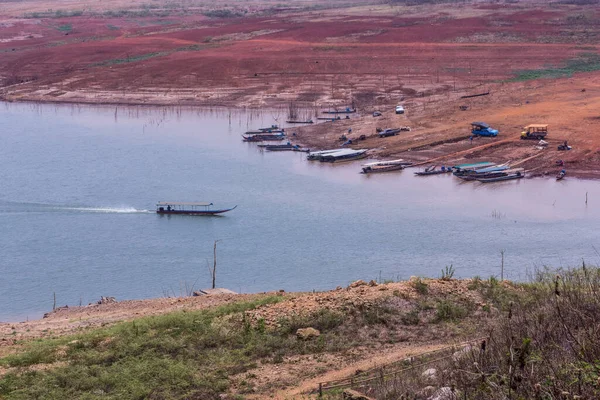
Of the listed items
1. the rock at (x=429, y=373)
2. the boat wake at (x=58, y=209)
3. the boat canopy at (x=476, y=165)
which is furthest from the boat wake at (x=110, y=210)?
the rock at (x=429, y=373)

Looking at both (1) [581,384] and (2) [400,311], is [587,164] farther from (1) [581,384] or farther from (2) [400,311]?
(1) [581,384]

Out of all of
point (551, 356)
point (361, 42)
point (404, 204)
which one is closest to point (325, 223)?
point (404, 204)

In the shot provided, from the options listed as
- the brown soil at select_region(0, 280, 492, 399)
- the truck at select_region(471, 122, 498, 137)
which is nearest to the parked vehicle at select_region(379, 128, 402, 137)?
the truck at select_region(471, 122, 498, 137)

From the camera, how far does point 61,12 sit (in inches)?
3844

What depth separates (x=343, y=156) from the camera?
3966 cm

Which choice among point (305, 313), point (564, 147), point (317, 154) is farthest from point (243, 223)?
point (564, 147)

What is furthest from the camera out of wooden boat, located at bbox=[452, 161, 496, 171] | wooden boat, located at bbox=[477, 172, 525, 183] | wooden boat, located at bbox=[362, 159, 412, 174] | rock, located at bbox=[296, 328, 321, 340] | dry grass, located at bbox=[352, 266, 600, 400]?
wooden boat, located at bbox=[362, 159, 412, 174]

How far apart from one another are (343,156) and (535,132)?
999 cm

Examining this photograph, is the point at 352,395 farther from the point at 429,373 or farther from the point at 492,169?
the point at 492,169

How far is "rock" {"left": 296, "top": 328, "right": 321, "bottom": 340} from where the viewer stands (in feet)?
45.6

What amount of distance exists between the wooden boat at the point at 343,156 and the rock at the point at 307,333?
2567cm

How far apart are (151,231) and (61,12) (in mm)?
75532

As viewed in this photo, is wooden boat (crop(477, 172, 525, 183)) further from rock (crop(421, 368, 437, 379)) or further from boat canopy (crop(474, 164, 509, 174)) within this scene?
rock (crop(421, 368, 437, 379))

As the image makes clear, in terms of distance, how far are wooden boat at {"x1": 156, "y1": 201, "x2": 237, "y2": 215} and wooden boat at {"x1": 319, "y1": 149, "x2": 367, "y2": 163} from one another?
922 cm
